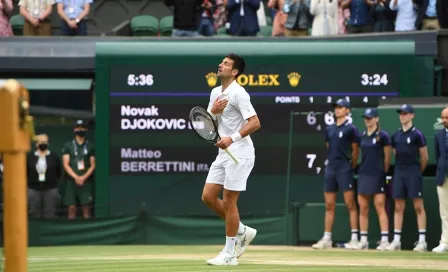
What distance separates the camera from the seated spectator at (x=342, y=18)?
2017cm

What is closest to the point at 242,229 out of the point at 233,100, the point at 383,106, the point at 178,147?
the point at 233,100

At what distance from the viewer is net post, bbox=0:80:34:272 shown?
5.98 m

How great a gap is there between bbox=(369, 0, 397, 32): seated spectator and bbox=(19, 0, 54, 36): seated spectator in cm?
515

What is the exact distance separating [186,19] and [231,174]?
8.60 metres

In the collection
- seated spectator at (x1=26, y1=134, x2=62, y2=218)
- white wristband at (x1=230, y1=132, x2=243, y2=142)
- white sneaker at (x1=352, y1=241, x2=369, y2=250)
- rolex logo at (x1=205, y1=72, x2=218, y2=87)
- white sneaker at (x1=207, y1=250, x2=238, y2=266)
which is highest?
rolex logo at (x1=205, y1=72, x2=218, y2=87)

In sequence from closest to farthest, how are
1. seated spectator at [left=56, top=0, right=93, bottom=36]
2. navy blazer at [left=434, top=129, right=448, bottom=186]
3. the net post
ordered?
the net post < navy blazer at [left=434, top=129, right=448, bottom=186] < seated spectator at [left=56, top=0, right=93, bottom=36]

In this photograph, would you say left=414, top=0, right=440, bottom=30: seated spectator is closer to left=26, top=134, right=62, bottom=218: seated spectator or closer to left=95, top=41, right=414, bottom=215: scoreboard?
left=95, top=41, right=414, bottom=215: scoreboard

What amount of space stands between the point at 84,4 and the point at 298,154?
433 cm

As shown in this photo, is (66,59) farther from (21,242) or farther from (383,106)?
(21,242)

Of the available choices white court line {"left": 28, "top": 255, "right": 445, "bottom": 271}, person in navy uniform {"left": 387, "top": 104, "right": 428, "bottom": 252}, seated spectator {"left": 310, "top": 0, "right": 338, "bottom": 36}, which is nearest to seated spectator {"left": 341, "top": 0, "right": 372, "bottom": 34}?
seated spectator {"left": 310, "top": 0, "right": 338, "bottom": 36}

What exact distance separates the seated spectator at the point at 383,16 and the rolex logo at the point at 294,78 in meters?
1.98

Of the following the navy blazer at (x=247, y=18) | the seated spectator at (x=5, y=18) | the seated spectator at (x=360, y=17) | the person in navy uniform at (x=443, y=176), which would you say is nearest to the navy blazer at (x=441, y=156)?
the person in navy uniform at (x=443, y=176)

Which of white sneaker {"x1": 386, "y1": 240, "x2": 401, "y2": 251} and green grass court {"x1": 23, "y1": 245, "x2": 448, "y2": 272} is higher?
green grass court {"x1": 23, "y1": 245, "x2": 448, "y2": 272}

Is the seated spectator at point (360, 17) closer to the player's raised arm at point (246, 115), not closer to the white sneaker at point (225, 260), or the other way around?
the player's raised arm at point (246, 115)
